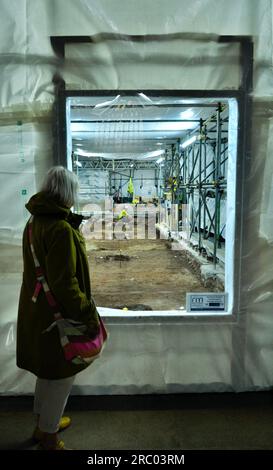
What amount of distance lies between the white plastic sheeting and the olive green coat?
657 mm

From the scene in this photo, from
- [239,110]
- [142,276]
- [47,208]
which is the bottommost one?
[142,276]

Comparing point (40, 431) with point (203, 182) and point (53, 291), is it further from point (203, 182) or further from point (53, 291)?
point (203, 182)

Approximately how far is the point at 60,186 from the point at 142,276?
4.85m

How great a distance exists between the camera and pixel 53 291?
1677 mm

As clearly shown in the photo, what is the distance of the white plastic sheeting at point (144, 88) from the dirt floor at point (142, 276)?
53.8 inches

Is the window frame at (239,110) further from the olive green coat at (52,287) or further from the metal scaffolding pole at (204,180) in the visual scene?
the metal scaffolding pole at (204,180)

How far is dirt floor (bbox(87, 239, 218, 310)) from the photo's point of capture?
4910mm

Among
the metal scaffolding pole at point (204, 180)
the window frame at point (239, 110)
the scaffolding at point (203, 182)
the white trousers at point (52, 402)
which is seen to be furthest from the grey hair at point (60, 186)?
the metal scaffolding pole at point (204, 180)

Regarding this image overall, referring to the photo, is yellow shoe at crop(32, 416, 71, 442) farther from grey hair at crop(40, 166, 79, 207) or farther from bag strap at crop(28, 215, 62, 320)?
grey hair at crop(40, 166, 79, 207)

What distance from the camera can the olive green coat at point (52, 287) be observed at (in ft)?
5.37

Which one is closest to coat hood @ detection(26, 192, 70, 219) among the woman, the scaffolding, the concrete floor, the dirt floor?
the woman

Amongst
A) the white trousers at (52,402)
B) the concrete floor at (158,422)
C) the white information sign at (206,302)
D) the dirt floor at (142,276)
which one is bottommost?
the dirt floor at (142,276)

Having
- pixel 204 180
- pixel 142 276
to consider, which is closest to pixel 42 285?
pixel 142 276

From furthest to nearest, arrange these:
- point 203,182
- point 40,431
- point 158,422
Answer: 1. point 203,182
2. point 158,422
3. point 40,431
